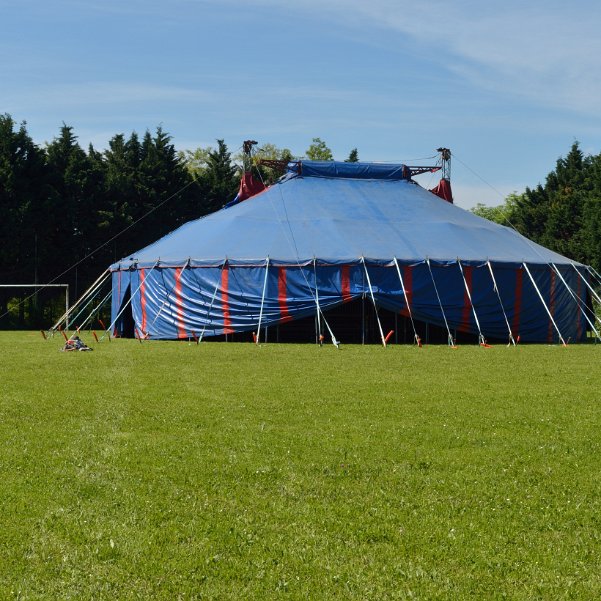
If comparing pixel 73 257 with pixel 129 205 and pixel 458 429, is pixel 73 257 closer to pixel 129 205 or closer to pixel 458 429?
pixel 129 205

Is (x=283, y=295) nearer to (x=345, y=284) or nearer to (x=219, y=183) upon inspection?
(x=345, y=284)

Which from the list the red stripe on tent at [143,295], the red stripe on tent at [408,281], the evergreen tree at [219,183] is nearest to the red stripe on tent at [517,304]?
the red stripe on tent at [408,281]

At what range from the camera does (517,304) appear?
24.2 metres

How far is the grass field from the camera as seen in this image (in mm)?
4426

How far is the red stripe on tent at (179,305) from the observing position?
24172mm

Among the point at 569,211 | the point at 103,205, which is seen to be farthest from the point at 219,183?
the point at 569,211

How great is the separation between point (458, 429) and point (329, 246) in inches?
608

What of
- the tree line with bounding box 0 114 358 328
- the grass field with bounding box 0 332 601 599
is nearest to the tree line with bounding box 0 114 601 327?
the tree line with bounding box 0 114 358 328

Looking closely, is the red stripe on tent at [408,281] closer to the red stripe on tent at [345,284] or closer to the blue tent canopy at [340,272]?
the blue tent canopy at [340,272]

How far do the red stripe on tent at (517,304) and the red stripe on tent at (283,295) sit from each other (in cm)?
607

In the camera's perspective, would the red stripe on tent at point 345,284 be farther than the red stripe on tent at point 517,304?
No

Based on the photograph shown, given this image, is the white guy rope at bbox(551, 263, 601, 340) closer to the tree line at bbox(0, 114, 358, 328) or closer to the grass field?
the grass field

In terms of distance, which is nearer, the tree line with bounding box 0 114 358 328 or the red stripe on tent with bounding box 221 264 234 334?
the red stripe on tent with bounding box 221 264 234 334

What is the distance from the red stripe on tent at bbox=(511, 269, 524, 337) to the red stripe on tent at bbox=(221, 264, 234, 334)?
7.47m
